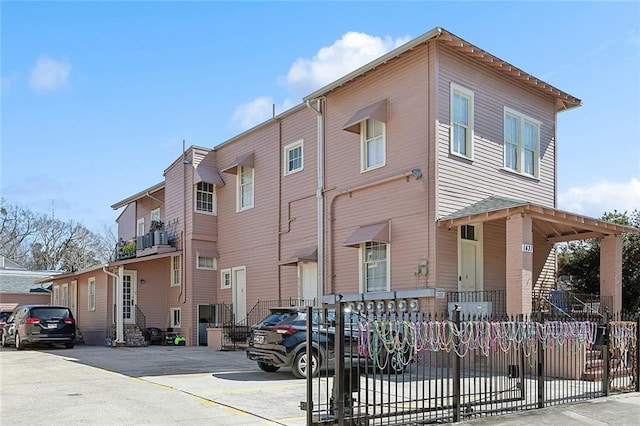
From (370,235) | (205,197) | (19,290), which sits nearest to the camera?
(370,235)

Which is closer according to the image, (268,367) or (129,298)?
(268,367)

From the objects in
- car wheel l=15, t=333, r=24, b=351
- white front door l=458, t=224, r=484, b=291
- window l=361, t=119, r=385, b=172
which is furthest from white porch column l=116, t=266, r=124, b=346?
white front door l=458, t=224, r=484, b=291

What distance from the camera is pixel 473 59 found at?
55.9 feet

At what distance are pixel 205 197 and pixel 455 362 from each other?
17040mm

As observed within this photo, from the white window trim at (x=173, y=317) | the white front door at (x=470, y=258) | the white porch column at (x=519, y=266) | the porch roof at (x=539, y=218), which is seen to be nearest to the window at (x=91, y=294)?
the white window trim at (x=173, y=317)

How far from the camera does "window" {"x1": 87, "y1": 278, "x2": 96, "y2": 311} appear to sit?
26.8m

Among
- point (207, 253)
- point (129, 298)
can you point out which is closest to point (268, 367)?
point (207, 253)

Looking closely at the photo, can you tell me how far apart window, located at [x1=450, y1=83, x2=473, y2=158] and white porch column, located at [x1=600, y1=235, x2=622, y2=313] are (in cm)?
424

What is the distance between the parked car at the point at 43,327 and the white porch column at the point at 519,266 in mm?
15014

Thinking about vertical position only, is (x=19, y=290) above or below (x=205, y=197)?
below

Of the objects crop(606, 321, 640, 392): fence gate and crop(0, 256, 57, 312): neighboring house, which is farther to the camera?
crop(0, 256, 57, 312): neighboring house

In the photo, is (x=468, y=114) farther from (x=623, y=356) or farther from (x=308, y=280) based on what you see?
(x=623, y=356)

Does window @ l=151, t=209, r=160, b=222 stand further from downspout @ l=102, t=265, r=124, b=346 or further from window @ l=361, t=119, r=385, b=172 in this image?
window @ l=361, t=119, r=385, b=172

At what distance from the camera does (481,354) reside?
9.98m
